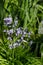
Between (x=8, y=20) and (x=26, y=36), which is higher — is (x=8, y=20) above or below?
above

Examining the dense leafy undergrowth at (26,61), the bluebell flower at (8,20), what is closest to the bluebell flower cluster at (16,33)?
the bluebell flower at (8,20)

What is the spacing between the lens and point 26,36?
1847 mm

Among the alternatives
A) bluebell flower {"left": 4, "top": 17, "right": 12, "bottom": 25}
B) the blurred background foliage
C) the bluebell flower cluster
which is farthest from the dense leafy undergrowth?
bluebell flower {"left": 4, "top": 17, "right": 12, "bottom": 25}

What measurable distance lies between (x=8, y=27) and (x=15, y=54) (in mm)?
243

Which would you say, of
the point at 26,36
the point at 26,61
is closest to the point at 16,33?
the point at 26,36

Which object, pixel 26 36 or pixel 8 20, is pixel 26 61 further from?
pixel 8 20

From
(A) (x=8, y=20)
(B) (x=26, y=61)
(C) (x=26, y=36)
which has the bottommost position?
(B) (x=26, y=61)

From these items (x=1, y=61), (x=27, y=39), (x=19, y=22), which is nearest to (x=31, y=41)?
(x=27, y=39)

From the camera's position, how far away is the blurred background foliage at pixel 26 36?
169 cm

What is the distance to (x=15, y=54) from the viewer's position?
5.82 feet

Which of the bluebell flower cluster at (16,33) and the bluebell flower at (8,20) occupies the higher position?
the bluebell flower at (8,20)

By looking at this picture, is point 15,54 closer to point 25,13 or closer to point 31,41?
point 31,41

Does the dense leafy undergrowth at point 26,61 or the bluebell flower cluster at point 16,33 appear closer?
the dense leafy undergrowth at point 26,61

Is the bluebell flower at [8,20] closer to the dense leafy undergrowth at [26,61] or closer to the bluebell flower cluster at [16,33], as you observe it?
the bluebell flower cluster at [16,33]
